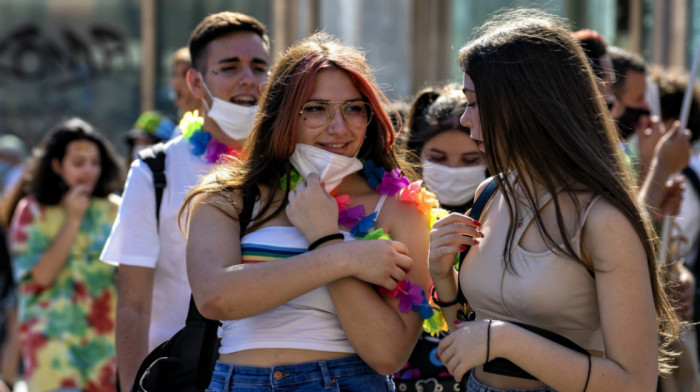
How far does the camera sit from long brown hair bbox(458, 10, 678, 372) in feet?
8.20

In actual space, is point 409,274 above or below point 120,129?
above

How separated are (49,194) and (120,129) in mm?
6099

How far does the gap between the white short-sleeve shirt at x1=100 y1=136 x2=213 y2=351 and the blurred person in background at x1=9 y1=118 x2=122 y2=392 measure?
2549 mm

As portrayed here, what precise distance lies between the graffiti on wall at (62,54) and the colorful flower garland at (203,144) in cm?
886

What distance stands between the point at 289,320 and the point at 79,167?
3998mm

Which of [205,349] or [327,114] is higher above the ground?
[327,114]

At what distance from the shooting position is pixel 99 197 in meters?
6.46

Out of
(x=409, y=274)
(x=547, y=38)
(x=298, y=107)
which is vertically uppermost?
(x=547, y=38)

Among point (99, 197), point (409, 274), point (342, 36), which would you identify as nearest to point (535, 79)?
point (409, 274)

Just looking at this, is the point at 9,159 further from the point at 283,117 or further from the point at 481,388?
the point at 481,388

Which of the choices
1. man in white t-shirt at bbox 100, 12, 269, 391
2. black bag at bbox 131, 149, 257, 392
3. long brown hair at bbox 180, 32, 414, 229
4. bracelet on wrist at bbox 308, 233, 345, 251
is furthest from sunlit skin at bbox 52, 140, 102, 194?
bracelet on wrist at bbox 308, 233, 345, 251

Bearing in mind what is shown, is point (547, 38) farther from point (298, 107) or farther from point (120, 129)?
point (120, 129)

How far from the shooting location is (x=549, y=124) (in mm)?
2518

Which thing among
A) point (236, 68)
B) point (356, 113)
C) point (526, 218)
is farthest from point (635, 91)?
point (526, 218)
